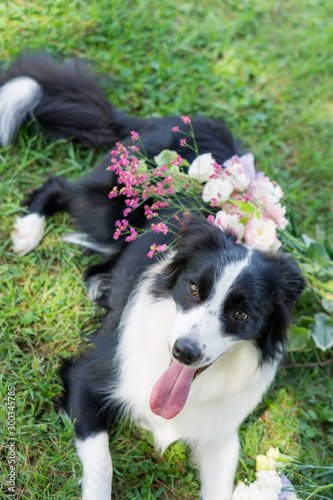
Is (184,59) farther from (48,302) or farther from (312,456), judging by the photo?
(312,456)

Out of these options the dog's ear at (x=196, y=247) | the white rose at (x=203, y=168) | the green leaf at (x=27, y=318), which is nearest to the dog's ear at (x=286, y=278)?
the dog's ear at (x=196, y=247)

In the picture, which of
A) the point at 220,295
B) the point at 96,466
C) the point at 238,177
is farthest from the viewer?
the point at 238,177

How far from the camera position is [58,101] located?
3572mm

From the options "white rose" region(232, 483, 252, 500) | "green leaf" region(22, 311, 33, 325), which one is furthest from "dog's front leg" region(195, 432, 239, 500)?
"green leaf" region(22, 311, 33, 325)

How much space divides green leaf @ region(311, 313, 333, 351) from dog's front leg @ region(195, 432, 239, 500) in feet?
2.76

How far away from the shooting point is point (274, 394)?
3.20 m

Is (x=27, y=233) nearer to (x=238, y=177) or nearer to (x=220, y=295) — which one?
(x=238, y=177)

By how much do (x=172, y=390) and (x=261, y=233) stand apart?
863 millimetres

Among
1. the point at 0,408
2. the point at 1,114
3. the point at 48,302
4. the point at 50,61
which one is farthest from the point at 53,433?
the point at 50,61

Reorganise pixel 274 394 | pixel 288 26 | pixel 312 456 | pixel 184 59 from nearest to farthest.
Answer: pixel 312 456 → pixel 274 394 → pixel 184 59 → pixel 288 26

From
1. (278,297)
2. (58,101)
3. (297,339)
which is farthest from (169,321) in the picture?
(58,101)

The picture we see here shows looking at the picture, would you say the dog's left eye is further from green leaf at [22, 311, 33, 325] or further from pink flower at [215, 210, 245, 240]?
green leaf at [22, 311, 33, 325]

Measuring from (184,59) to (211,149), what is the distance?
1643 millimetres

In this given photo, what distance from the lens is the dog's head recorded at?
2115 millimetres
